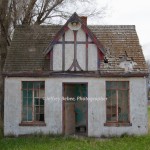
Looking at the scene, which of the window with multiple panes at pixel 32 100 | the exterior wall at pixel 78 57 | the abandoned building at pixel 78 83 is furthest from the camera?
the window with multiple panes at pixel 32 100

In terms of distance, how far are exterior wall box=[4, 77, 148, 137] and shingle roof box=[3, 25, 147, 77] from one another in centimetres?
65

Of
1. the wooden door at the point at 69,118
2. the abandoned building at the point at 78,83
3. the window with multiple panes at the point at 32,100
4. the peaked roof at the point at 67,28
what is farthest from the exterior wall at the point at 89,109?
the peaked roof at the point at 67,28

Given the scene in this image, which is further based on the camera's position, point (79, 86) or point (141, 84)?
point (79, 86)

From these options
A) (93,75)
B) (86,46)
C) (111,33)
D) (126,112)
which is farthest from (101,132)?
Result: (111,33)

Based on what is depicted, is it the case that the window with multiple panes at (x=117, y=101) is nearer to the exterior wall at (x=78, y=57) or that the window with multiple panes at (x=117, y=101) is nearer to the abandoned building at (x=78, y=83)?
the abandoned building at (x=78, y=83)

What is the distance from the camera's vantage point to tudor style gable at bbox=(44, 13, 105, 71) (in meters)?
17.9

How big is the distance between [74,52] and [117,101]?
3.26m

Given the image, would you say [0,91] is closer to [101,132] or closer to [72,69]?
[72,69]

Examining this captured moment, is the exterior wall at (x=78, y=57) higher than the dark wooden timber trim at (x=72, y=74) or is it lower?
Result: higher

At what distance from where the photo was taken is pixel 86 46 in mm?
17922

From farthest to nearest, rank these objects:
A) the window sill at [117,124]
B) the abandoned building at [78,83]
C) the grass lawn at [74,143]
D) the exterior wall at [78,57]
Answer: the exterior wall at [78,57], the abandoned building at [78,83], the window sill at [117,124], the grass lawn at [74,143]

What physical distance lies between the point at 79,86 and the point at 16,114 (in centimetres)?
413

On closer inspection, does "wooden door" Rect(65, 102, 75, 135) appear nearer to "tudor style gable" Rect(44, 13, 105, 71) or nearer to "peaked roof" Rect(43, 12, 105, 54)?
"tudor style gable" Rect(44, 13, 105, 71)

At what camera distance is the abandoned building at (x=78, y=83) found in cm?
1778
